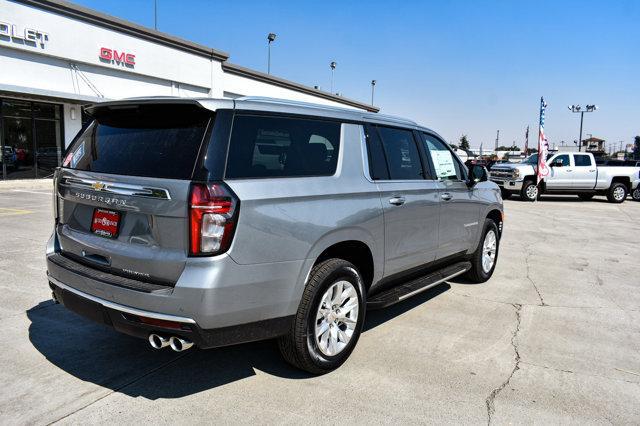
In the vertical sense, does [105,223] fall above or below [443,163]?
below

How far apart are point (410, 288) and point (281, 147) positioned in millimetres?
1911

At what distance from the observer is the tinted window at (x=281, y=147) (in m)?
2.98

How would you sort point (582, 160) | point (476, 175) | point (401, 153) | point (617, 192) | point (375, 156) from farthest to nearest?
point (617, 192), point (582, 160), point (476, 175), point (401, 153), point (375, 156)

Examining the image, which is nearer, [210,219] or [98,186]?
[210,219]

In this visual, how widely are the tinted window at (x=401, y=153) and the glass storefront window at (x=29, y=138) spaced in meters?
19.2

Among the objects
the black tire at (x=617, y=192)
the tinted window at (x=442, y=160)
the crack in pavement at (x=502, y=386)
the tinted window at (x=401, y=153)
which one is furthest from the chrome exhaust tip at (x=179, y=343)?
the black tire at (x=617, y=192)

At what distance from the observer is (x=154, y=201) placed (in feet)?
9.32

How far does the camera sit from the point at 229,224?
2781 millimetres

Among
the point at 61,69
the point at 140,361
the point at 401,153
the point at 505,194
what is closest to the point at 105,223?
the point at 140,361

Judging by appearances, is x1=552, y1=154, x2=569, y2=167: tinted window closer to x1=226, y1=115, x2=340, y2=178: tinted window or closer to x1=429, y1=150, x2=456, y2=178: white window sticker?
x1=429, y1=150, x2=456, y2=178: white window sticker

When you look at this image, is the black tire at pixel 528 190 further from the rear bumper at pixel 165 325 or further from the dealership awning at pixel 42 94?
the rear bumper at pixel 165 325

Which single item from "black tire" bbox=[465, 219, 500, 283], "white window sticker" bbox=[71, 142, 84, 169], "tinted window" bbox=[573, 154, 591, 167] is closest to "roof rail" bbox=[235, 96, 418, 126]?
"white window sticker" bbox=[71, 142, 84, 169]

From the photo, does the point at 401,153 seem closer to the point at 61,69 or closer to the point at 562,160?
the point at 562,160

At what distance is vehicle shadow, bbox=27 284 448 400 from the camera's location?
10.8ft
